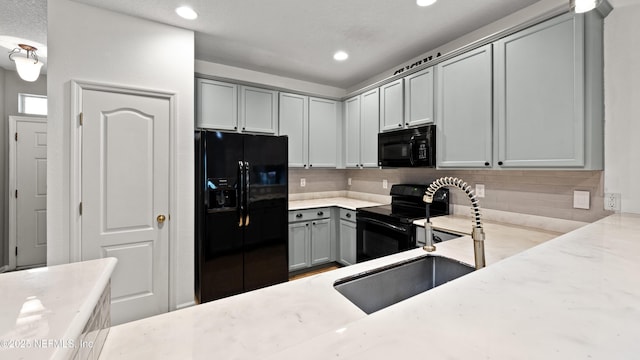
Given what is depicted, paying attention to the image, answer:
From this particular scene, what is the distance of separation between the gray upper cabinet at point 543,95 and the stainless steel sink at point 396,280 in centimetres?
110

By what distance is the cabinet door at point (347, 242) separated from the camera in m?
3.20

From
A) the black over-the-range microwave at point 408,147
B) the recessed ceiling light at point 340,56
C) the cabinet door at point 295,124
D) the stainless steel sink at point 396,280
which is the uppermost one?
the recessed ceiling light at point 340,56

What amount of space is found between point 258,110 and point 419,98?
192 centimetres

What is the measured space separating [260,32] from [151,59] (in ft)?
3.18

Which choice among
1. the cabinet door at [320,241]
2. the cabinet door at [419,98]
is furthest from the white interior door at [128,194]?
the cabinet door at [419,98]

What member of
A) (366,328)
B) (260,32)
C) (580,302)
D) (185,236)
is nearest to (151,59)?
(260,32)

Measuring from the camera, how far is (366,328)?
16.8 inches

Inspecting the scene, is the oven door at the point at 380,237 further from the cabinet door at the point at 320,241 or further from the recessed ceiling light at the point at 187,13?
the recessed ceiling light at the point at 187,13

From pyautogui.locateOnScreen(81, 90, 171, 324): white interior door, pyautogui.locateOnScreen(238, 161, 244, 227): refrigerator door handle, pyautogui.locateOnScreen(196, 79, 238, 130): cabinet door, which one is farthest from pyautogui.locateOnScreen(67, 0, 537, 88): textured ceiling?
pyautogui.locateOnScreen(238, 161, 244, 227): refrigerator door handle

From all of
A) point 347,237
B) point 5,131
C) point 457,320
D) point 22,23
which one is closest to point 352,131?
point 347,237

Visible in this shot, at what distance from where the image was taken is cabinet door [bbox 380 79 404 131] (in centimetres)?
288

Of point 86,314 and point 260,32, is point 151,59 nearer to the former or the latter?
point 260,32

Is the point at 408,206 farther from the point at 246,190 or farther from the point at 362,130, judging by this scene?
the point at 246,190

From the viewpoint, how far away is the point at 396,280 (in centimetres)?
130
